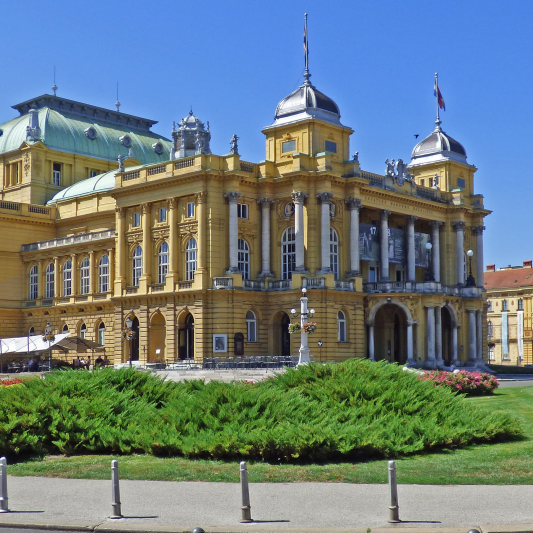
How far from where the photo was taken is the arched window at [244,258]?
6819 cm

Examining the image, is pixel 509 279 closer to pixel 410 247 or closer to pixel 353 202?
pixel 410 247

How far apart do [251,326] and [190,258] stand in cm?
712

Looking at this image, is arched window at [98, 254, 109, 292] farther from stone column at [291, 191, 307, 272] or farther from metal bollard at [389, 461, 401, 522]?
metal bollard at [389, 461, 401, 522]

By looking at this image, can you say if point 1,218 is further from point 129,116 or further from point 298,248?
point 298,248

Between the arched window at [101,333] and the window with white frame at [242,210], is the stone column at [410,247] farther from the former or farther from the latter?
the arched window at [101,333]

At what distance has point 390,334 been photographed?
245 feet

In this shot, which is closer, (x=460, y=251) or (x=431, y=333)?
(x=431, y=333)

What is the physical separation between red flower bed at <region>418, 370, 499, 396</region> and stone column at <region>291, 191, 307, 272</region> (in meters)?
25.5

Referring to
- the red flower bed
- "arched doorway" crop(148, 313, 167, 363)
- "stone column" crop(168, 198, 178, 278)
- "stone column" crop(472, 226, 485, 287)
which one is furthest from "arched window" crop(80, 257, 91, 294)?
the red flower bed

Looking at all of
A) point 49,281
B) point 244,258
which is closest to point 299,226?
point 244,258

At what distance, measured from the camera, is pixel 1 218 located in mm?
81938

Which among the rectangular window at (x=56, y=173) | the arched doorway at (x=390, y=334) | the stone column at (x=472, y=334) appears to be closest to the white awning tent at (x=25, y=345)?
the rectangular window at (x=56, y=173)

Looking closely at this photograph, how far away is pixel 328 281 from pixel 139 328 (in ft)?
52.4

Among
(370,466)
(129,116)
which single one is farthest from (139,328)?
(370,466)
